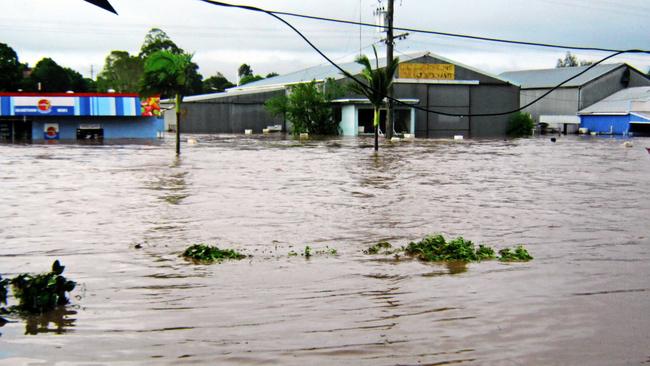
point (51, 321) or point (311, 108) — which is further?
point (311, 108)

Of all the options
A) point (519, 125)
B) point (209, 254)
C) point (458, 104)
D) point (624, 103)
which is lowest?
point (209, 254)

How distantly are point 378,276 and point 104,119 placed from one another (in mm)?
44925

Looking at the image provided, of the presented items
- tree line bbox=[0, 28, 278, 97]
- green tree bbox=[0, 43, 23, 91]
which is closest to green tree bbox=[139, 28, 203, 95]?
tree line bbox=[0, 28, 278, 97]

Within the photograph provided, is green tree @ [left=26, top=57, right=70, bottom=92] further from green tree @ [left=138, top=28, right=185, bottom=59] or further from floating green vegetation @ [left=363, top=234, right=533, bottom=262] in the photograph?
floating green vegetation @ [left=363, top=234, right=533, bottom=262]

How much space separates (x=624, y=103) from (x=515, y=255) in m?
61.6

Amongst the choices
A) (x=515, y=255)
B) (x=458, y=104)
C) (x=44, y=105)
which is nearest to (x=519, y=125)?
(x=458, y=104)

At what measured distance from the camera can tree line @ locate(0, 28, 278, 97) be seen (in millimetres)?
72188

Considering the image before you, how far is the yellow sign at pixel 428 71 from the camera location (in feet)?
183

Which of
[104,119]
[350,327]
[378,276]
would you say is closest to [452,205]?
[378,276]

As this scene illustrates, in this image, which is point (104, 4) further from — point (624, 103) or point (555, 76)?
point (555, 76)

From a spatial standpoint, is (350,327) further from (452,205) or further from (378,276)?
(452,205)

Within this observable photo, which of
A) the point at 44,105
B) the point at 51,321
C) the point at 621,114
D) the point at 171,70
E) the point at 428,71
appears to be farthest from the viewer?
the point at 621,114

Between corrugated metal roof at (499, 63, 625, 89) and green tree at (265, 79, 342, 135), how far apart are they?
19255 millimetres

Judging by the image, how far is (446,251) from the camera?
10.4 m
